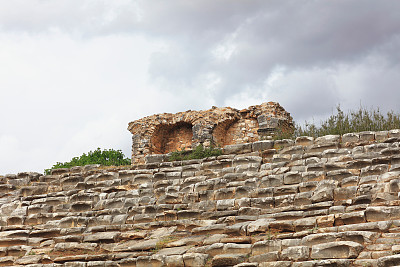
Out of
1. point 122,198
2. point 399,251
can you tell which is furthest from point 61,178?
point 399,251

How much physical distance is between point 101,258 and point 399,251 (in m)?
4.49

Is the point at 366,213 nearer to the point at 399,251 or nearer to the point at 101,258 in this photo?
the point at 399,251

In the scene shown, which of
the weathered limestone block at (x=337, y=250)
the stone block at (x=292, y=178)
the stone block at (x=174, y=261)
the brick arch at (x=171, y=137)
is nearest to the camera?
the weathered limestone block at (x=337, y=250)

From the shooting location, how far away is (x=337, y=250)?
6.29m

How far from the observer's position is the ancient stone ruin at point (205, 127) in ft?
53.3

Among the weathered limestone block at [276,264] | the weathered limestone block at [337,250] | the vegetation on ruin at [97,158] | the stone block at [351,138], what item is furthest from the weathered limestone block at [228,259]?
the vegetation on ruin at [97,158]

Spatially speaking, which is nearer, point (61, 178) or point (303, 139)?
point (303, 139)

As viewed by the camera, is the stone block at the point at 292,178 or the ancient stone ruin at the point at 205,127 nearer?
the stone block at the point at 292,178

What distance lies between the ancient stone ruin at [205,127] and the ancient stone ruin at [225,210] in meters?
4.77

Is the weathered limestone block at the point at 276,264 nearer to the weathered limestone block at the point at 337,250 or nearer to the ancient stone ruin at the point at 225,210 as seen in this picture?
the ancient stone ruin at the point at 225,210

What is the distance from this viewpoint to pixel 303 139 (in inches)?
428

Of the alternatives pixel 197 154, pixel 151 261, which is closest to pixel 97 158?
pixel 197 154

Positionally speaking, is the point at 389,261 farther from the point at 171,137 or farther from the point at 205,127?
the point at 171,137

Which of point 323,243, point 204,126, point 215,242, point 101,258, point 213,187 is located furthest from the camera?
point 204,126
